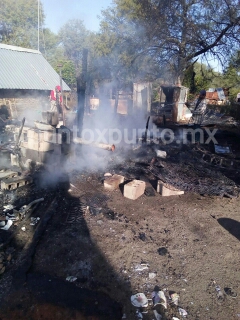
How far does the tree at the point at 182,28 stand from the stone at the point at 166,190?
1267cm

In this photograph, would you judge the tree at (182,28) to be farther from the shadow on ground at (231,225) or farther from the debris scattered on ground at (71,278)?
the debris scattered on ground at (71,278)

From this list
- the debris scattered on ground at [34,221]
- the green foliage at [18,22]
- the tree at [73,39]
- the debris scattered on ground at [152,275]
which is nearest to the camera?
the debris scattered on ground at [152,275]

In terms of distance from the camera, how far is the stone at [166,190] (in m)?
5.29

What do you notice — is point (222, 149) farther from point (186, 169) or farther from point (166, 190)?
point (166, 190)

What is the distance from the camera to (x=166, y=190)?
5.29 m

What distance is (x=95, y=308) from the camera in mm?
2625

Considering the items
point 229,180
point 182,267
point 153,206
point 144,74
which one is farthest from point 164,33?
point 182,267

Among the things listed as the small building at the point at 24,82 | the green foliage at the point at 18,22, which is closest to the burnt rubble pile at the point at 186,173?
the small building at the point at 24,82

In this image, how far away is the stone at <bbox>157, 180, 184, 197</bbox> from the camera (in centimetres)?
529

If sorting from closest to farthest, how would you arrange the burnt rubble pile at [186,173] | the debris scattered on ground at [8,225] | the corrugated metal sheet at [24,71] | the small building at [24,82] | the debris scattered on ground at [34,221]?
the debris scattered on ground at [8,225] < the debris scattered on ground at [34,221] < the burnt rubble pile at [186,173] < the small building at [24,82] < the corrugated metal sheet at [24,71]

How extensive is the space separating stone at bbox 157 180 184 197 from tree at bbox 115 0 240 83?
12.7 metres

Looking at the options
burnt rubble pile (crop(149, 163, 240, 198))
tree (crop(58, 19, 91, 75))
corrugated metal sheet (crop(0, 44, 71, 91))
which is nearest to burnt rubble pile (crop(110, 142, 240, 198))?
burnt rubble pile (crop(149, 163, 240, 198))

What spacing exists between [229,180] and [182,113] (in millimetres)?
9361

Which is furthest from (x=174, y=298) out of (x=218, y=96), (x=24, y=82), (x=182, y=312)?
(x=218, y=96)
